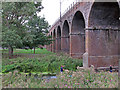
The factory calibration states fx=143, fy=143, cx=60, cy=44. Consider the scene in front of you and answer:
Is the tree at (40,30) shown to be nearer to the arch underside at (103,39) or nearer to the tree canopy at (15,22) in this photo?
the tree canopy at (15,22)

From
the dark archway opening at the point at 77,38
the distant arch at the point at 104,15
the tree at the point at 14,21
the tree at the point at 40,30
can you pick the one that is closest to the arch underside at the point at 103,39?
the distant arch at the point at 104,15

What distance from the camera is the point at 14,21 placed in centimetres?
1647

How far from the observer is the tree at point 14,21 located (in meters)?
14.8

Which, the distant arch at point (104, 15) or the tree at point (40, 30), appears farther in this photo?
the tree at point (40, 30)

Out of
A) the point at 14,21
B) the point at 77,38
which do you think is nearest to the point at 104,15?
the point at 77,38

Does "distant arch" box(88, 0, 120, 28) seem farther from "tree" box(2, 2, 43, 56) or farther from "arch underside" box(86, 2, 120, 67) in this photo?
"tree" box(2, 2, 43, 56)

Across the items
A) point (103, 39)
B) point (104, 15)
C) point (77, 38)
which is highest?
point (104, 15)

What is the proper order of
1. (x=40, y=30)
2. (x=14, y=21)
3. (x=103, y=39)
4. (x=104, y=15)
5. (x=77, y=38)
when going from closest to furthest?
(x=104, y=15), (x=103, y=39), (x=14, y=21), (x=77, y=38), (x=40, y=30)

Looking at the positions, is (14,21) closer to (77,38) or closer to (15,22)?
(15,22)

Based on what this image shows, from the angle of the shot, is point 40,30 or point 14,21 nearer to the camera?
point 14,21

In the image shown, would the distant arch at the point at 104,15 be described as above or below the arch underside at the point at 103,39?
above

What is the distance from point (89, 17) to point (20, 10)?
8.16m

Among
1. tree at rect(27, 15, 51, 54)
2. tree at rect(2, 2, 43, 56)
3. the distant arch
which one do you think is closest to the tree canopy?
tree at rect(2, 2, 43, 56)

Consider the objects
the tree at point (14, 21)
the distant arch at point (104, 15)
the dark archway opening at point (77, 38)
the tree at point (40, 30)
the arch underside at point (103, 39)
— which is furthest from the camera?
the tree at point (40, 30)
